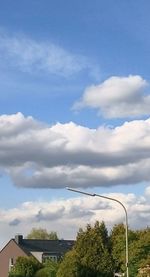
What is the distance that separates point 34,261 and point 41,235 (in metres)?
62.4

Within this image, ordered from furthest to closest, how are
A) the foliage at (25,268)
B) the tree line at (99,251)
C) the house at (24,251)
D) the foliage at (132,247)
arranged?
the house at (24,251) < the foliage at (25,268) < the tree line at (99,251) < the foliage at (132,247)

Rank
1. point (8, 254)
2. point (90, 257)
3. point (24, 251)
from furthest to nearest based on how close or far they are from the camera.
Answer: point (8, 254), point (24, 251), point (90, 257)

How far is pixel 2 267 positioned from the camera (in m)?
→ 132

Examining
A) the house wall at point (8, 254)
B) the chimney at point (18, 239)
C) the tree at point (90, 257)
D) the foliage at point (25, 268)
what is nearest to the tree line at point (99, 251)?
the tree at point (90, 257)

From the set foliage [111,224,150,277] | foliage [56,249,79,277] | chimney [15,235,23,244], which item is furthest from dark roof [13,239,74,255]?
foliage [111,224,150,277]

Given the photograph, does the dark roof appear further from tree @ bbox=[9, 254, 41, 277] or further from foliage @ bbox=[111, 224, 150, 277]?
foliage @ bbox=[111, 224, 150, 277]

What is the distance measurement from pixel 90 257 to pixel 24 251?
52.0 m

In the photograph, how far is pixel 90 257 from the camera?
264 ft

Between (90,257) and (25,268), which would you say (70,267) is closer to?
(90,257)

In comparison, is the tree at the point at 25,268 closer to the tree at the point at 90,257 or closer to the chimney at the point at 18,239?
the tree at the point at 90,257

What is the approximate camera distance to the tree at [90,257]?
79.4 meters

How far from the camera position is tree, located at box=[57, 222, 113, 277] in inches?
3127

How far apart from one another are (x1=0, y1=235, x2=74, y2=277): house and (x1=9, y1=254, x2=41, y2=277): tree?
25487 mm

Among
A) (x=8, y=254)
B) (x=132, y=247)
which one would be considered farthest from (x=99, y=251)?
(x=8, y=254)
